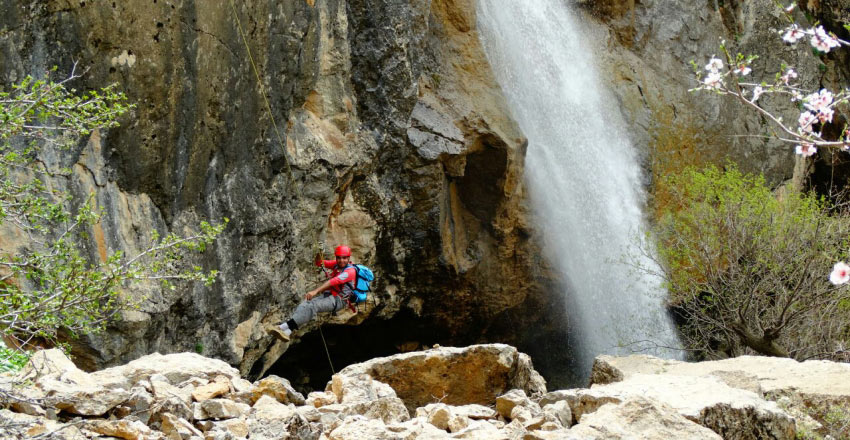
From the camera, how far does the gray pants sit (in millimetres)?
12641

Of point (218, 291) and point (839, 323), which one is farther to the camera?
point (839, 323)

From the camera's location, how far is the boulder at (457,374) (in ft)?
37.0

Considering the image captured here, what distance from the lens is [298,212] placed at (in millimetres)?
14984

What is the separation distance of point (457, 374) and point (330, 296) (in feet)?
8.83

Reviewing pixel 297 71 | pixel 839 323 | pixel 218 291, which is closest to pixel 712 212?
pixel 839 323

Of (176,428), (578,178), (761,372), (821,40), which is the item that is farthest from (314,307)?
(578,178)

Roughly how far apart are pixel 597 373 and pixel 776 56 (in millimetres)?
17130

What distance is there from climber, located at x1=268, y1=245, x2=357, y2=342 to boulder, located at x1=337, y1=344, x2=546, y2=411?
177cm

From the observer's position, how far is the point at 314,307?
506 inches

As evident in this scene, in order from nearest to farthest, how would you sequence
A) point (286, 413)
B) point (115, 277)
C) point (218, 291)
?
1. point (115, 277)
2. point (286, 413)
3. point (218, 291)

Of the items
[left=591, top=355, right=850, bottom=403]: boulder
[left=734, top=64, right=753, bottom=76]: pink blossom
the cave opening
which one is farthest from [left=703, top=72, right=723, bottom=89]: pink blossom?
the cave opening

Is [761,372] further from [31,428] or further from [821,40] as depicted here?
[31,428]

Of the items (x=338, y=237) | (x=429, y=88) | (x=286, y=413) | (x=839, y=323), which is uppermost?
(x=429, y=88)

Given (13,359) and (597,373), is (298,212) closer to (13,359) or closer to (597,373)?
(597,373)
